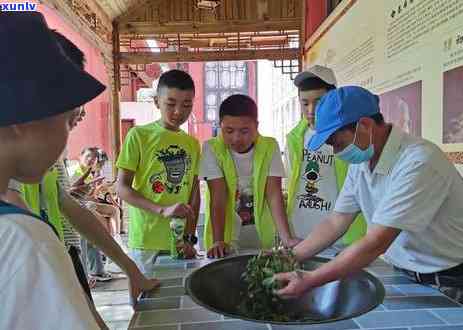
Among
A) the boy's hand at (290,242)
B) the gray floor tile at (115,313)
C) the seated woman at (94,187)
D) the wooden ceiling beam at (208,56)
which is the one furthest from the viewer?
the wooden ceiling beam at (208,56)

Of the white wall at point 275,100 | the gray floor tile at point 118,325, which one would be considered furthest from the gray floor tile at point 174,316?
the white wall at point 275,100

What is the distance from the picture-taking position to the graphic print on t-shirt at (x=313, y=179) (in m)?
1.83

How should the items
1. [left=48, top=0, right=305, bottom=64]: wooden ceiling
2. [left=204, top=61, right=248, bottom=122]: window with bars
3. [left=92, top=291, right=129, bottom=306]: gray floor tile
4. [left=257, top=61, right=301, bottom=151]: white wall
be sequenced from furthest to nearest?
[left=204, top=61, right=248, bottom=122]: window with bars < [left=257, top=61, right=301, bottom=151]: white wall < [left=48, top=0, right=305, bottom=64]: wooden ceiling < [left=92, top=291, right=129, bottom=306]: gray floor tile

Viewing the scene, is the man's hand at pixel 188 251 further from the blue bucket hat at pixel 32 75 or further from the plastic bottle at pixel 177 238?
the blue bucket hat at pixel 32 75

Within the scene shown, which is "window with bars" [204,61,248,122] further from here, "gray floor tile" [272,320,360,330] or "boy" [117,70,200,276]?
"gray floor tile" [272,320,360,330]

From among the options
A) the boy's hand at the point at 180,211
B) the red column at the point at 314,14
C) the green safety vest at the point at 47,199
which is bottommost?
the boy's hand at the point at 180,211

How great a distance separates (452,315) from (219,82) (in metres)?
18.3

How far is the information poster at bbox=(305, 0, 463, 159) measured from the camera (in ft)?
5.77

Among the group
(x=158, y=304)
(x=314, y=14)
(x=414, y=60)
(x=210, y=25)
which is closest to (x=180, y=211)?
(x=158, y=304)

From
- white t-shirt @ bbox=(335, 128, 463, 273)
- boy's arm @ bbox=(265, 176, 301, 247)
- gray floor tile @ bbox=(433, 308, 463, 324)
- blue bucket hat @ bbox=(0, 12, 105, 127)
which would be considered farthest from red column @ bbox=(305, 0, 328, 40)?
blue bucket hat @ bbox=(0, 12, 105, 127)

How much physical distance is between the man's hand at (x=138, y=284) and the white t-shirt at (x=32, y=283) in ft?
2.11

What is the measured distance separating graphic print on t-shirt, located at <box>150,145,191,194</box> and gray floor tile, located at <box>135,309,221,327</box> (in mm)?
865

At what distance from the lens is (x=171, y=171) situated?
181cm

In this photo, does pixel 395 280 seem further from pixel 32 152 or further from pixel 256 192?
pixel 32 152
